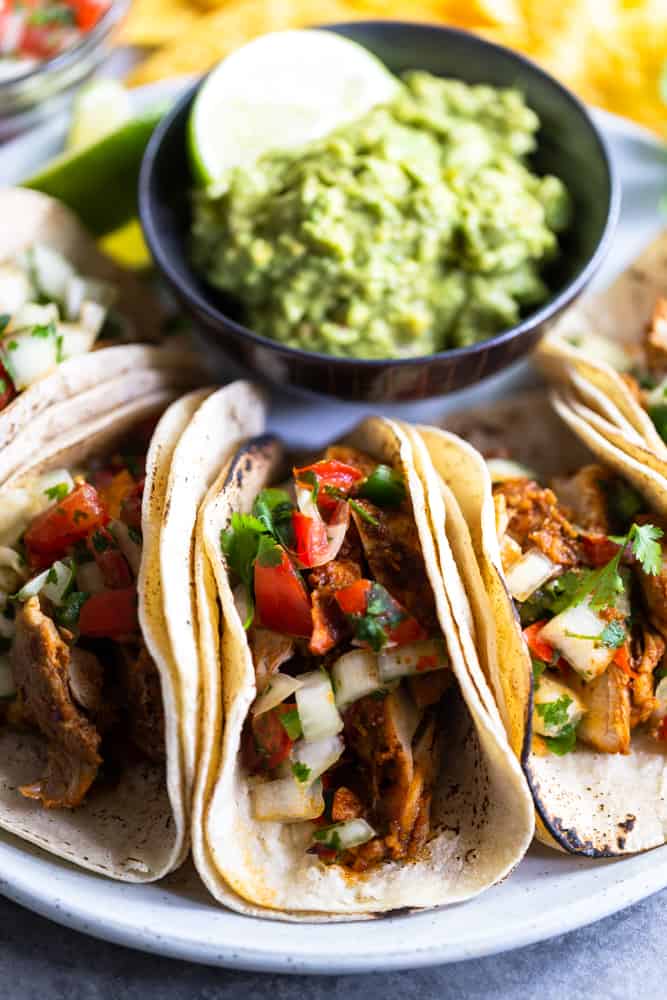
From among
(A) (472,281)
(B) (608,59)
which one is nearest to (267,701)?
(A) (472,281)


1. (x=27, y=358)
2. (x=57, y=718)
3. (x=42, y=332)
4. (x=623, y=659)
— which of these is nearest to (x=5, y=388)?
(x=27, y=358)

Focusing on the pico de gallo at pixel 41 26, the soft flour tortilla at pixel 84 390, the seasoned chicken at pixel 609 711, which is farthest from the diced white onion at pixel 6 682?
the pico de gallo at pixel 41 26

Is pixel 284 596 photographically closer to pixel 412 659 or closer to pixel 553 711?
pixel 412 659

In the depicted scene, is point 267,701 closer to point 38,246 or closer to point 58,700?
point 58,700

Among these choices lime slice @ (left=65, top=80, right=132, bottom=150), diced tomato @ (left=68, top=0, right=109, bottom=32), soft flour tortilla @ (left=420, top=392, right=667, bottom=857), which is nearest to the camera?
soft flour tortilla @ (left=420, top=392, right=667, bottom=857)

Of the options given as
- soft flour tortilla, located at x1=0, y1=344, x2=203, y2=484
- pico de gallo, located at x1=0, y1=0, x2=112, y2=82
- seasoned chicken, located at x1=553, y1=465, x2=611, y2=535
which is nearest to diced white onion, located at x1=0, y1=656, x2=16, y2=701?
soft flour tortilla, located at x1=0, y1=344, x2=203, y2=484

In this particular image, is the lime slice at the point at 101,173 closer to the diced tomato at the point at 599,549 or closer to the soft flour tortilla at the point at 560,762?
the soft flour tortilla at the point at 560,762

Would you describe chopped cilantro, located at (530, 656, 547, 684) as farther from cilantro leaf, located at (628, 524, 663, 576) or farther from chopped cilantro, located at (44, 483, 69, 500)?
chopped cilantro, located at (44, 483, 69, 500)
